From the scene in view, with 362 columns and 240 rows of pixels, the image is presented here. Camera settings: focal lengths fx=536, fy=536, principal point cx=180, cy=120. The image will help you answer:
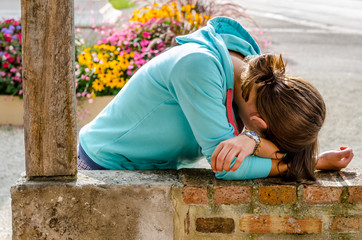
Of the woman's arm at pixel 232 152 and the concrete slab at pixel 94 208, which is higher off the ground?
the woman's arm at pixel 232 152

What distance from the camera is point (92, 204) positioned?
218 cm

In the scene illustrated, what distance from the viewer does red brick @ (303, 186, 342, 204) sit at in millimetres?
2201

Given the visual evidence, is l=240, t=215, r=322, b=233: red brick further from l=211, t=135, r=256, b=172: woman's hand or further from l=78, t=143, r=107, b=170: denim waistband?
l=78, t=143, r=107, b=170: denim waistband

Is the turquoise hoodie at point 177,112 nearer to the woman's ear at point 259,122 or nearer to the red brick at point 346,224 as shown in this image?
the woman's ear at point 259,122

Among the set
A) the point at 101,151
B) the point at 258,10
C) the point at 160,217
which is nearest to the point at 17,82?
the point at 101,151

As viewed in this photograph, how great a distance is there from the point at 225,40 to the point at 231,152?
0.59m

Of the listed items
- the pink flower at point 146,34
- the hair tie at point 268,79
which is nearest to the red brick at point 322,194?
the hair tie at point 268,79

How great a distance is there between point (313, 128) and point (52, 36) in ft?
3.47

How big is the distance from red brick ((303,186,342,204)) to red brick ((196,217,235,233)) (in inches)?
13.0

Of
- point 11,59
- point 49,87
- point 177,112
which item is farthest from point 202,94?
point 11,59

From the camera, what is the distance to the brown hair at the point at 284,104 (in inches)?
80.5

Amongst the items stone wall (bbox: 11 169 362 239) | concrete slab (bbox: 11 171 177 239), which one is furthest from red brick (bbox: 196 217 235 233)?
concrete slab (bbox: 11 171 177 239)

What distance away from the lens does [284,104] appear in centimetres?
204

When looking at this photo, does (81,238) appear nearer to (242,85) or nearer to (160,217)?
(160,217)
